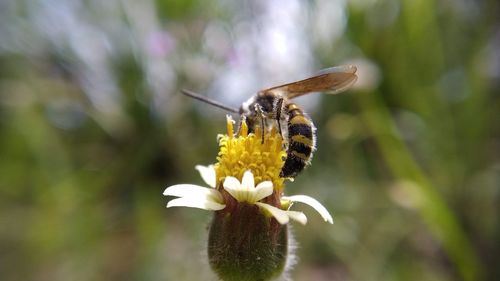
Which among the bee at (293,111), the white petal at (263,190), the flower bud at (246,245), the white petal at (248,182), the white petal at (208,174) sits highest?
the bee at (293,111)

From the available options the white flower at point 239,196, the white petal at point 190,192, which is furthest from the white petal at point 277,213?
the white petal at point 190,192

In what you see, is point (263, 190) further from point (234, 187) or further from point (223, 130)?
point (223, 130)

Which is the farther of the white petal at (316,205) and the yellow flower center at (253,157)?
the yellow flower center at (253,157)

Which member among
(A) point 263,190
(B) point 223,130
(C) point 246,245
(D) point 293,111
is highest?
(B) point 223,130

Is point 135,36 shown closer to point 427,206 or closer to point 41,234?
point 41,234

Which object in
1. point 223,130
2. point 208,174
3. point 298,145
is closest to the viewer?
point 298,145

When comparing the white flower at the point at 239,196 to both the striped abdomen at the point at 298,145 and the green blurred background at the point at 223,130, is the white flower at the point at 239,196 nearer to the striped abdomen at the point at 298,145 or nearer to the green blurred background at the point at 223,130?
the striped abdomen at the point at 298,145

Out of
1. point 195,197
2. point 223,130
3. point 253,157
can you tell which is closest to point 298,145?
point 253,157
